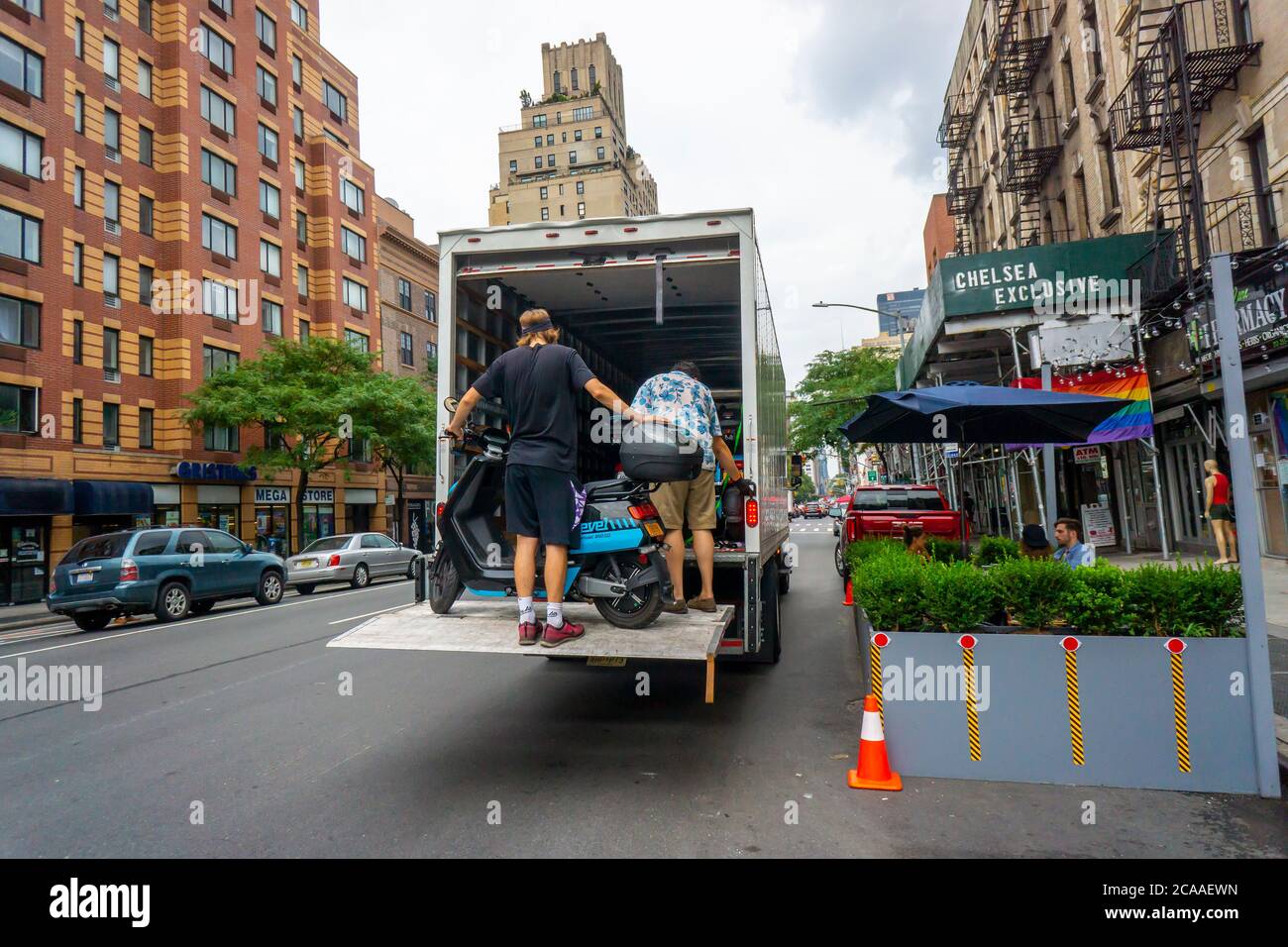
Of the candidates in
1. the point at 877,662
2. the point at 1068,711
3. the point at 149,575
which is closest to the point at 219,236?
the point at 149,575

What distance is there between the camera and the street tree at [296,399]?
2519 cm

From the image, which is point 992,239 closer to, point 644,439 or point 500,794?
point 644,439

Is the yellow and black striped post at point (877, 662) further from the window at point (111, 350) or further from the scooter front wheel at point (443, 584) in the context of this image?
the window at point (111, 350)

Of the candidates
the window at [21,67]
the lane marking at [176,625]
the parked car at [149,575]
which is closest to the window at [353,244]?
the window at [21,67]

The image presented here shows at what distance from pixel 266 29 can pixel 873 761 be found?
39.1 m

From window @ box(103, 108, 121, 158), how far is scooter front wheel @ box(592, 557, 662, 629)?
92.5 ft

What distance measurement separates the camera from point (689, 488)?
6.06 metres

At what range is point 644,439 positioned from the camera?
5309mm

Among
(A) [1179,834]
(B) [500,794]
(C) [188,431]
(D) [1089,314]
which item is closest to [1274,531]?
(D) [1089,314]

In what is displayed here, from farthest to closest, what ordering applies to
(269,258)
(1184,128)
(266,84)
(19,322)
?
(266,84), (269,258), (19,322), (1184,128)

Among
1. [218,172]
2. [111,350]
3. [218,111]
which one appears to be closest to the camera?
[111,350]

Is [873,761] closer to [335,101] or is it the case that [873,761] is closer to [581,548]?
[581,548]

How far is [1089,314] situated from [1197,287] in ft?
8.44

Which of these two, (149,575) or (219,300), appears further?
(219,300)
